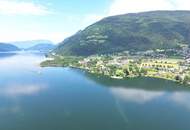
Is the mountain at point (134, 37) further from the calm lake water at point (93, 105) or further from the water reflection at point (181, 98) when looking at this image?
the water reflection at point (181, 98)

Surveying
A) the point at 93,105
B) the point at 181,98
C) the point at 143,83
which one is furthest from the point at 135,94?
the point at 143,83

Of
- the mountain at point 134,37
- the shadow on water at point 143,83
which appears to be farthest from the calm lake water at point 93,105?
the mountain at point 134,37

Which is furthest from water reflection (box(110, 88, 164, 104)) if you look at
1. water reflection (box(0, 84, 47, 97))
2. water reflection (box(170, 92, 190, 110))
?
water reflection (box(0, 84, 47, 97))

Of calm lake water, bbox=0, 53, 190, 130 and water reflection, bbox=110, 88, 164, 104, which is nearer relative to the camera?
calm lake water, bbox=0, 53, 190, 130

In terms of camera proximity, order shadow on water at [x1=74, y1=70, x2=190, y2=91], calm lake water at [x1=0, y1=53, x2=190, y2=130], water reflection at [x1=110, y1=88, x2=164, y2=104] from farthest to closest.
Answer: shadow on water at [x1=74, y1=70, x2=190, y2=91] → water reflection at [x1=110, y1=88, x2=164, y2=104] → calm lake water at [x1=0, y1=53, x2=190, y2=130]

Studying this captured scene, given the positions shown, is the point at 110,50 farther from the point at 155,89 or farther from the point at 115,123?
the point at 115,123

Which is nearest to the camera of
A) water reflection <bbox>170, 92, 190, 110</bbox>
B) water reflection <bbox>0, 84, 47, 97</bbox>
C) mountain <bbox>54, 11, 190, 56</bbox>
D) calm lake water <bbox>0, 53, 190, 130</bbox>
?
calm lake water <bbox>0, 53, 190, 130</bbox>

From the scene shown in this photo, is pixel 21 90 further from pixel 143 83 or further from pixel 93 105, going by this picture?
pixel 143 83

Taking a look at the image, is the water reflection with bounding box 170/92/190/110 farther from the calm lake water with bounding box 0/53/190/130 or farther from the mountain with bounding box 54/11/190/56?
the mountain with bounding box 54/11/190/56
